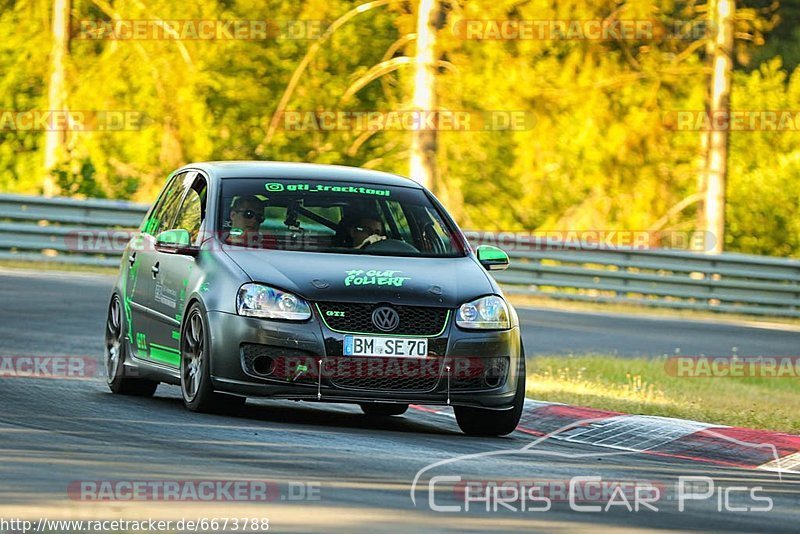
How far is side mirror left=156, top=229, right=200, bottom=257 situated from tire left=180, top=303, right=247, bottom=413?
0.43m

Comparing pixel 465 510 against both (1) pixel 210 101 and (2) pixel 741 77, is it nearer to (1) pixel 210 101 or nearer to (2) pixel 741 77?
(1) pixel 210 101

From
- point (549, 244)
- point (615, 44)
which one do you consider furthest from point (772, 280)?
point (615, 44)

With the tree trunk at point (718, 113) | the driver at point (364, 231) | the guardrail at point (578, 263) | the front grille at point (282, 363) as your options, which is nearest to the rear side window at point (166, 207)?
the driver at point (364, 231)

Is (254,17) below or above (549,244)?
above

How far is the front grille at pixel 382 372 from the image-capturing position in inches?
395

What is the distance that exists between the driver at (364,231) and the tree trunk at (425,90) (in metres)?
17.4

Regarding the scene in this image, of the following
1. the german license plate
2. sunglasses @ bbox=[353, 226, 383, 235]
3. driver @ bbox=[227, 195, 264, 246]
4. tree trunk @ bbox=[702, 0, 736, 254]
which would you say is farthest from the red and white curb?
tree trunk @ bbox=[702, 0, 736, 254]

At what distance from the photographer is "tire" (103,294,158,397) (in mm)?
12008

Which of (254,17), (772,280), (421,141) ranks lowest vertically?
(772,280)

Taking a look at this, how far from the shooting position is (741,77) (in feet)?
142

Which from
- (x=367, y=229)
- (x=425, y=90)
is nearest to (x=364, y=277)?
(x=367, y=229)

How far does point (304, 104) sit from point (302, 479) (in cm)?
2880

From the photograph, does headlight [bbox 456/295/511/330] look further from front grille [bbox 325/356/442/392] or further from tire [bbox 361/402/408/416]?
tire [bbox 361/402/408/416]

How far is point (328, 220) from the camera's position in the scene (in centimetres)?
1117
